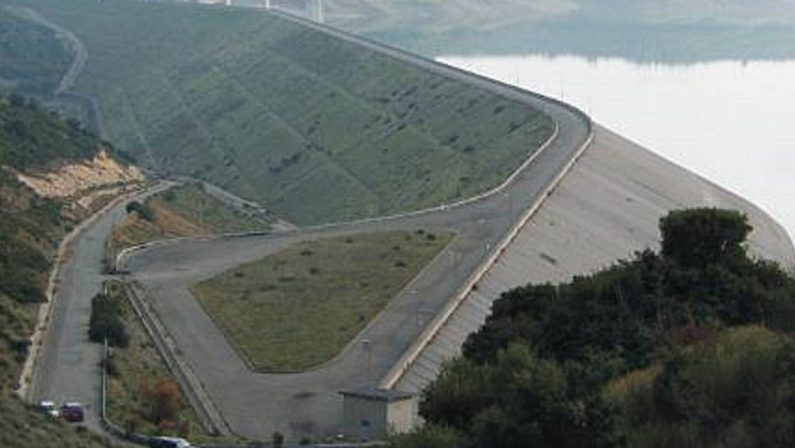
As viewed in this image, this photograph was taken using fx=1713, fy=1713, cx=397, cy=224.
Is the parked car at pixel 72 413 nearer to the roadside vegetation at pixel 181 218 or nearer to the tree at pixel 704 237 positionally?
the tree at pixel 704 237

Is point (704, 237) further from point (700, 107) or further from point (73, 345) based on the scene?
point (700, 107)

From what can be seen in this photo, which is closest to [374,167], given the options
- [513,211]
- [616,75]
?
[513,211]

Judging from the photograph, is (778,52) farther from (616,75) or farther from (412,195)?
(412,195)

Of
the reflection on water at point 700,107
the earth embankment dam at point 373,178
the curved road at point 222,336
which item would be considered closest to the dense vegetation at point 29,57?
the earth embankment dam at point 373,178

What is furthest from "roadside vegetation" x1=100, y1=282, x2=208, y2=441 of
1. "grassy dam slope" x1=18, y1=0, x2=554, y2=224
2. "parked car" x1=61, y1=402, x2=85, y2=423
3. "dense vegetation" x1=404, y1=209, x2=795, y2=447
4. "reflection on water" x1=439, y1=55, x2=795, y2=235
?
"reflection on water" x1=439, y1=55, x2=795, y2=235

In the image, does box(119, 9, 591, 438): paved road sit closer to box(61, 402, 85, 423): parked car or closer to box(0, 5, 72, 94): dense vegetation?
box(61, 402, 85, 423): parked car

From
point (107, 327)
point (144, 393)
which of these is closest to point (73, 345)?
point (107, 327)

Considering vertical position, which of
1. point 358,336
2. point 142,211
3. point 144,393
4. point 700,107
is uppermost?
point 144,393
